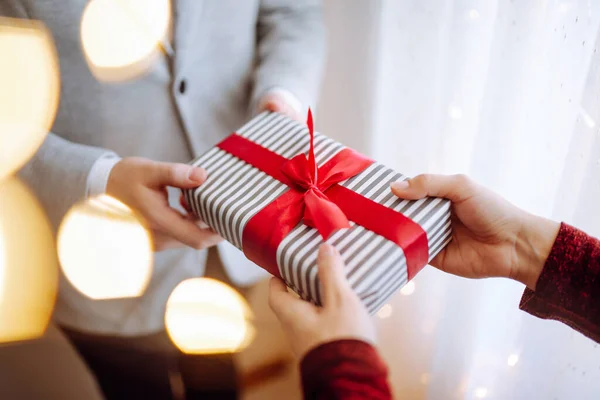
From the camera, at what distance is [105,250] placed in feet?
3.10

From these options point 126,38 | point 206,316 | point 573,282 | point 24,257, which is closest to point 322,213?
point 573,282

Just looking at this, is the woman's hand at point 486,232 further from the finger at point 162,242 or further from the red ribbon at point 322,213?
the finger at point 162,242

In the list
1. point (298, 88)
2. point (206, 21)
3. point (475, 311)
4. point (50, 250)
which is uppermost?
point (206, 21)

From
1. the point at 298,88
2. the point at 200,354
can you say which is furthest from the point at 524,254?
the point at 200,354

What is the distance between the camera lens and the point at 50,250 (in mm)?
1028

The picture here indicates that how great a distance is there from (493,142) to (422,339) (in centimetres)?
61

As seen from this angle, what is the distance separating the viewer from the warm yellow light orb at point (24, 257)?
951mm

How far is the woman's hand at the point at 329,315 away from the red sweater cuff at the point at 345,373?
14mm

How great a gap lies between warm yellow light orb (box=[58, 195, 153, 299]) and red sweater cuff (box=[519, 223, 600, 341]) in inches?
26.4

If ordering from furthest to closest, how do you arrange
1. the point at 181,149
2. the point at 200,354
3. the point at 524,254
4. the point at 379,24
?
1. the point at 200,354
2. the point at 379,24
3. the point at 181,149
4. the point at 524,254

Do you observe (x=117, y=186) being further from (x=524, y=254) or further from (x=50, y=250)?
(x=524, y=254)

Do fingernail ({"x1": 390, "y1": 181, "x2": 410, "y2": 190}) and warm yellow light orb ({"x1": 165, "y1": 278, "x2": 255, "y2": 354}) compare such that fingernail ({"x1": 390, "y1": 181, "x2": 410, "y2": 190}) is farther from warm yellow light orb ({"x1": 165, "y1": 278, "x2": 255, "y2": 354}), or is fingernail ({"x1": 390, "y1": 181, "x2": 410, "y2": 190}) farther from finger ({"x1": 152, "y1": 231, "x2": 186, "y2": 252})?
warm yellow light orb ({"x1": 165, "y1": 278, "x2": 255, "y2": 354})

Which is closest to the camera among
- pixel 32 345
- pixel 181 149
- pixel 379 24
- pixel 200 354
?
pixel 181 149

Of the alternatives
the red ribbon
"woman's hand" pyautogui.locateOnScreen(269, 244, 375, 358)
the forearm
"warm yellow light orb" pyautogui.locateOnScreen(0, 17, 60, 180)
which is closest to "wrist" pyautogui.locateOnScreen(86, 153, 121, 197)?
the forearm
